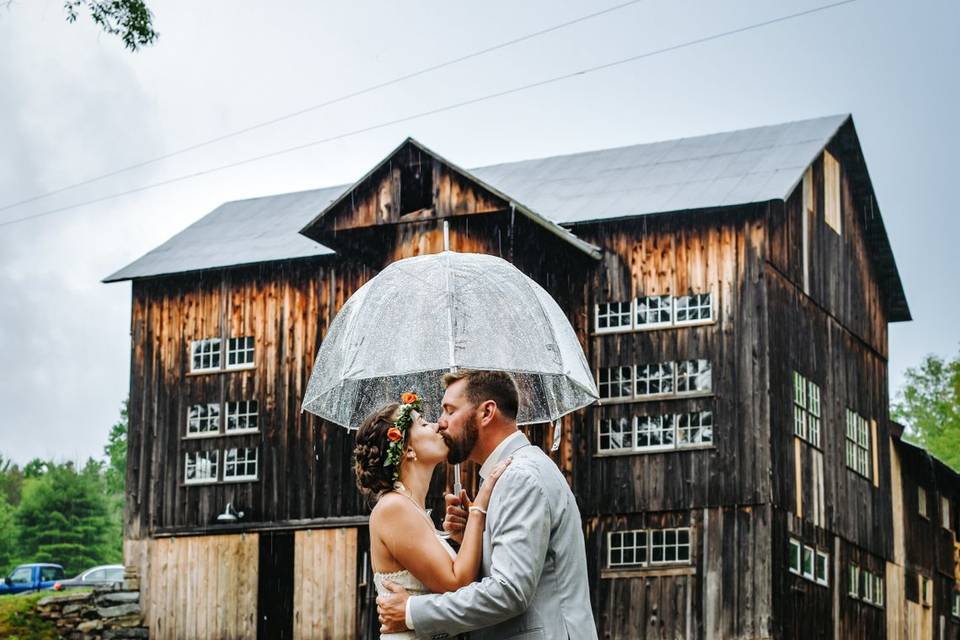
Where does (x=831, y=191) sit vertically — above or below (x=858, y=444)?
above

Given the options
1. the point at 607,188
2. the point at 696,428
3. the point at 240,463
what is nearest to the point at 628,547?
the point at 696,428

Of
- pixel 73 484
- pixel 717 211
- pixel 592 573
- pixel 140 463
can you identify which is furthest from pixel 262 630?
pixel 73 484

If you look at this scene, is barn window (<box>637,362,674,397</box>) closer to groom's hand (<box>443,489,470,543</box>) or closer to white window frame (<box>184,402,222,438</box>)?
white window frame (<box>184,402,222,438</box>)

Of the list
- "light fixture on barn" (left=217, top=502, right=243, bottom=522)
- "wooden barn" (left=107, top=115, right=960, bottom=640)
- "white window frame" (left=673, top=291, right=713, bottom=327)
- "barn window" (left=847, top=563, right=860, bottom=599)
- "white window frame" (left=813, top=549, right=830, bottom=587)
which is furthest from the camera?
"light fixture on barn" (left=217, top=502, right=243, bottom=522)

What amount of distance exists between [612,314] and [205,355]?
9006 mm

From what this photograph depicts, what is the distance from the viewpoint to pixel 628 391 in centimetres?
2659

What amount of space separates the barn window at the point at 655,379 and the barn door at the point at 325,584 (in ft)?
20.7

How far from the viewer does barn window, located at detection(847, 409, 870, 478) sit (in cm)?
3073

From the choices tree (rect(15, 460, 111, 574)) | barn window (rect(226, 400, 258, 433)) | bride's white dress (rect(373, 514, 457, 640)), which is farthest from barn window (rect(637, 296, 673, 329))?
tree (rect(15, 460, 111, 574))

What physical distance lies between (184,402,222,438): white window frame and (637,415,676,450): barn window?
903cm

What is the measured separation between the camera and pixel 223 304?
3102cm

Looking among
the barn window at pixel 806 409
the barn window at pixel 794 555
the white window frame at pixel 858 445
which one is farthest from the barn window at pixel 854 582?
the barn window at pixel 794 555

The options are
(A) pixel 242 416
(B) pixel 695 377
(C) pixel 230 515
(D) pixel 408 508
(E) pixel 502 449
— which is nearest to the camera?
(E) pixel 502 449

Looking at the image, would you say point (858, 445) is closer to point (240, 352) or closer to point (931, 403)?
point (240, 352)
